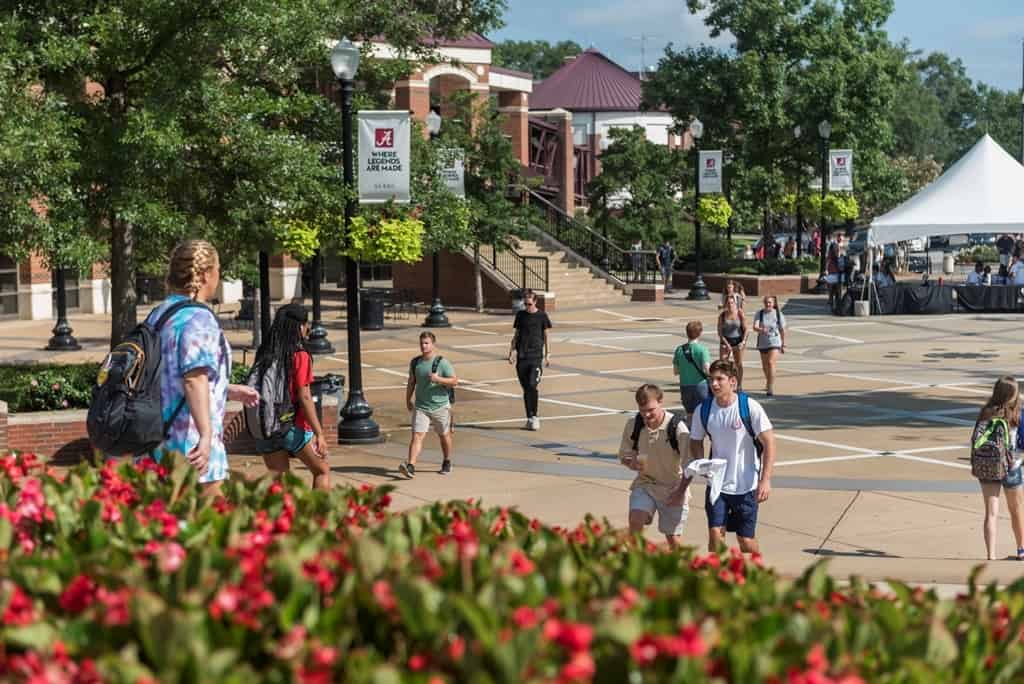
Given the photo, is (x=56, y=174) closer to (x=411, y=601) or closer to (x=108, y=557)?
(x=108, y=557)

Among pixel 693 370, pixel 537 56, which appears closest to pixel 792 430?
pixel 693 370

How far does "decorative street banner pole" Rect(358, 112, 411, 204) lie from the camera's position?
17719 mm

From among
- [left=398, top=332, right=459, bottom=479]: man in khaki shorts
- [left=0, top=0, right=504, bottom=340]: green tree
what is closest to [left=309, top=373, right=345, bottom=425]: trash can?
[left=398, top=332, right=459, bottom=479]: man in khaki shorts

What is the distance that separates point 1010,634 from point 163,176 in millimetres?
13392

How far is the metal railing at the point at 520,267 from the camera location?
38812 millimetres

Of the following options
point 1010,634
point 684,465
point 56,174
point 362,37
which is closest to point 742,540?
point 684,465

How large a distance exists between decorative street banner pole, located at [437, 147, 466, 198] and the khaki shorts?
13.1 meters

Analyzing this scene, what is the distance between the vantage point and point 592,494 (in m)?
13.5

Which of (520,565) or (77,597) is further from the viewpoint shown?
(520,565)

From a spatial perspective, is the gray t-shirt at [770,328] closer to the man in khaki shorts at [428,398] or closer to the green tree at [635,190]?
the man in khaki shorts at [428,398]

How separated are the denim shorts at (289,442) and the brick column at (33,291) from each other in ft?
89.9

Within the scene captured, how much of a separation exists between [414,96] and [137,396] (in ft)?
131

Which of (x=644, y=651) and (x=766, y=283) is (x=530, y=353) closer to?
(x=644, y=651)

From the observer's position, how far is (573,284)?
1606 inches
